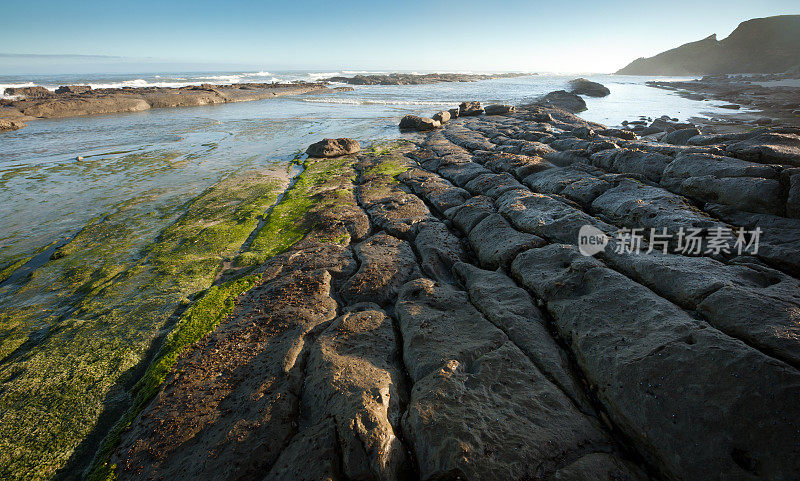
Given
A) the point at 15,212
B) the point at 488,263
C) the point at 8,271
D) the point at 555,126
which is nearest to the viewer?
the point at 488,263

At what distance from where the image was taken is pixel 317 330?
5.23m

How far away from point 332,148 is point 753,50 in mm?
127169

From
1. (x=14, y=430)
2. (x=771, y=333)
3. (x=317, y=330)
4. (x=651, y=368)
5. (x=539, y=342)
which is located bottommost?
(x=14, y=430)

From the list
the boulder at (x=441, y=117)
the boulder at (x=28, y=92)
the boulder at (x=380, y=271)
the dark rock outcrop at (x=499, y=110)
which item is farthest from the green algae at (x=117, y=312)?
the boulder at (x=28, y=92)

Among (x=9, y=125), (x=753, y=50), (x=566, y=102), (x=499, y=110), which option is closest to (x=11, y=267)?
(x=499, y=110)

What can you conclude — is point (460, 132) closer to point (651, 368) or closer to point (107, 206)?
point (107, 206)

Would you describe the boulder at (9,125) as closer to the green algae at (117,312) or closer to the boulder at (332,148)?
the green algae at (117,312)

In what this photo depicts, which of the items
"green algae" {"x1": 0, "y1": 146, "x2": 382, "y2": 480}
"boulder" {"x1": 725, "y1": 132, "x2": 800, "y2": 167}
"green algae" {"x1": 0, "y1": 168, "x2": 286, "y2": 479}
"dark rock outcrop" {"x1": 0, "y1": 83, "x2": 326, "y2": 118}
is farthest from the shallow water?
"boulder" {"x1": 725, "y1": 132, "x2": 800, "y2": 167}

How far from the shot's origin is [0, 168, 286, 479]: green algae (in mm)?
4230

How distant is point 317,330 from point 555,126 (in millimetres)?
19545

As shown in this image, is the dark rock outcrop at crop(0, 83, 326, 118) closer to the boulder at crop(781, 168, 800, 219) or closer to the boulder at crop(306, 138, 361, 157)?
the boulder at crop(306, 138, 361, 157)

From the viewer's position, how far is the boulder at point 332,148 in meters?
16.7

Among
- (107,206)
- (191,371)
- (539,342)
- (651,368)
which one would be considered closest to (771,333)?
(651,368)

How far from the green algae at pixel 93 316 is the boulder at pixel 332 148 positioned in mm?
6877
